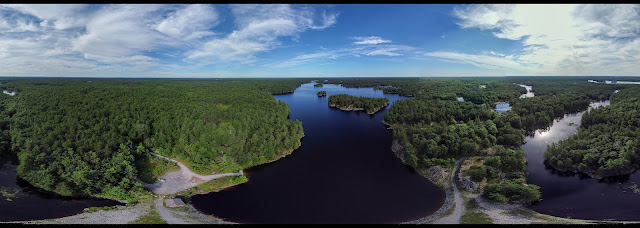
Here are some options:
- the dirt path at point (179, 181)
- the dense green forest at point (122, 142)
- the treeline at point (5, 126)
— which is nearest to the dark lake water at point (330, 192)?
the dirt path at point (179, 181)

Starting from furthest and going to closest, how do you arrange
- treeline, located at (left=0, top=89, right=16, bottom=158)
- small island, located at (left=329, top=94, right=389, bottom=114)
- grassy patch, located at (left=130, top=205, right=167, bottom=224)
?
1. small island, located at (left=329, top=94, right=389, bottom=114)
2. treeline, located at (left=0, top=89, right=16, bottom=158)
3. grassy patch, located at (left=130, top=205, right=167, bottom=224)

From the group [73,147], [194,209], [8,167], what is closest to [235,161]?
[194,209]

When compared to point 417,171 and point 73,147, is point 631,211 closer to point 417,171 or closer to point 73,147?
point 417,171

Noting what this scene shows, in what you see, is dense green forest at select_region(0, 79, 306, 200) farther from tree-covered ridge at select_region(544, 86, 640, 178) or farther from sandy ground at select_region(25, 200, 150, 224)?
tree-covered ridge at select_region(544, 86, 640, 178)

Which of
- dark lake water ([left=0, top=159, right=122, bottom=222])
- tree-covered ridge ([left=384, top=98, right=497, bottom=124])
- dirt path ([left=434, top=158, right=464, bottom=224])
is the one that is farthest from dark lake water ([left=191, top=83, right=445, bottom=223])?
tree-covered ridge ([left=384, top=98, right=497, bottom=124])

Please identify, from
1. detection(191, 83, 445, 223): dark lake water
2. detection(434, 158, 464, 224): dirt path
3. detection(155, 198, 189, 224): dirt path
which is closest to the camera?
detection(155, 198, 189, 224): dirt path

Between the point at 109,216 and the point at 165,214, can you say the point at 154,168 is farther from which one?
the point at 165,214
